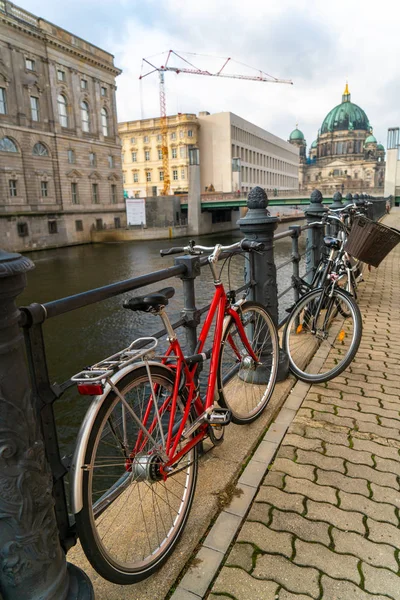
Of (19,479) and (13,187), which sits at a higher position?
(13,187)

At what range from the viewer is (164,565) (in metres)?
2.02

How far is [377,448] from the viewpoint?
2.95 m

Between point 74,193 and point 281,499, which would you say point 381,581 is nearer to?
point 281,499

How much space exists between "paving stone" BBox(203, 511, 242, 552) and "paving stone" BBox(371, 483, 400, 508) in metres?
0.77

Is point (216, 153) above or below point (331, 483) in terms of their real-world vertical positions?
above

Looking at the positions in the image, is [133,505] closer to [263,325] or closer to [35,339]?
[35,339]

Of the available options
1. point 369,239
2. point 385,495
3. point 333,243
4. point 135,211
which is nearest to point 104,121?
point 135,211

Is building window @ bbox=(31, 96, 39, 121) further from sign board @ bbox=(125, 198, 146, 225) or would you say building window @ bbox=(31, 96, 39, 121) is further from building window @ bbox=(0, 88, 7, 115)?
sign board @ bbox=(125, 198, 146, 225)

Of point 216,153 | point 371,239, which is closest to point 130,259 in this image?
point 371,239

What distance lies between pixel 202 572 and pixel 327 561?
558 millimetres

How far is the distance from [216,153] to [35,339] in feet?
269

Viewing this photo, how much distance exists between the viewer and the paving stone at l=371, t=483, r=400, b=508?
95.9 inches

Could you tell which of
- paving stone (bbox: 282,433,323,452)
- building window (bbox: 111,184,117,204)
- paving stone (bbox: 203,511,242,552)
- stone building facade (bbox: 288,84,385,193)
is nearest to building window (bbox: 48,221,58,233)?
building window (bbox: 111,184,117,204)

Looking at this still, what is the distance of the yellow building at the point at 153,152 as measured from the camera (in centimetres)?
8075
